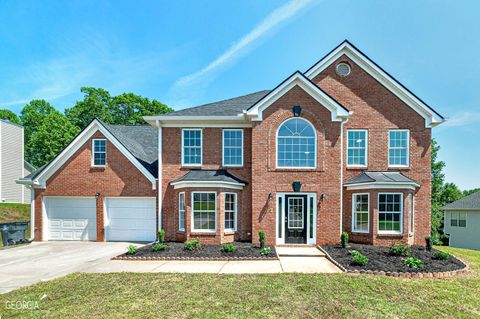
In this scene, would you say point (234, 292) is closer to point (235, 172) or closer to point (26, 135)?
point (235, 172)

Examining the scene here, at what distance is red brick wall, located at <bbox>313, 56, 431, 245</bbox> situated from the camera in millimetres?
14805

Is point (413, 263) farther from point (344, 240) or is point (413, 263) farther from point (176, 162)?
point (176, 162)

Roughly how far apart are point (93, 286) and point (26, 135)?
52.7 meters

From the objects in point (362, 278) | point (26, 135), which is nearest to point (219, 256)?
point (362, 278)

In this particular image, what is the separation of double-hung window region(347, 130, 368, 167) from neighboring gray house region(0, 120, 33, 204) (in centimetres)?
3036

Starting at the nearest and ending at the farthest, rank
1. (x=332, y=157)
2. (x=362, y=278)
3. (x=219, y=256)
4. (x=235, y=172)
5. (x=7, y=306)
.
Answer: (x=7, y=306), (x=362, y=278), (x=219, y=256), (x=332, y=157), (x=235, y=172)

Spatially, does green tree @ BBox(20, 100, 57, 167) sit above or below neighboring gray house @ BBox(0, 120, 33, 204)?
above

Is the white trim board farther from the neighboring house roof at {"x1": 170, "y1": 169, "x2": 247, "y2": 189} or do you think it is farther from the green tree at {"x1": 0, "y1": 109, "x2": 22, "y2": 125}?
the green tree at {"x1": 0, "y1": 109, "x2": 22, "y2": 125}

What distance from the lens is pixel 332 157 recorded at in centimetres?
1391

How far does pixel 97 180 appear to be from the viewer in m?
15.7

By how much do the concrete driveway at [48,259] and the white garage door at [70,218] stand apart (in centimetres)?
68

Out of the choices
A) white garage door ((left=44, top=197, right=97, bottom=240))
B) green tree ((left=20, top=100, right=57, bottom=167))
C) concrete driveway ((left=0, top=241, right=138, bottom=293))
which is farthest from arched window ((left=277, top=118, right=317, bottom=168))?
green tree ((left=20, top=100, right=57, bottom=167))

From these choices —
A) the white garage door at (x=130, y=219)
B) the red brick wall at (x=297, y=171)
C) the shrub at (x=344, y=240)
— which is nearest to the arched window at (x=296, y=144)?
the red brick wall at (x=297, y=171)

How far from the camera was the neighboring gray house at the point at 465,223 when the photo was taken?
28656mm
